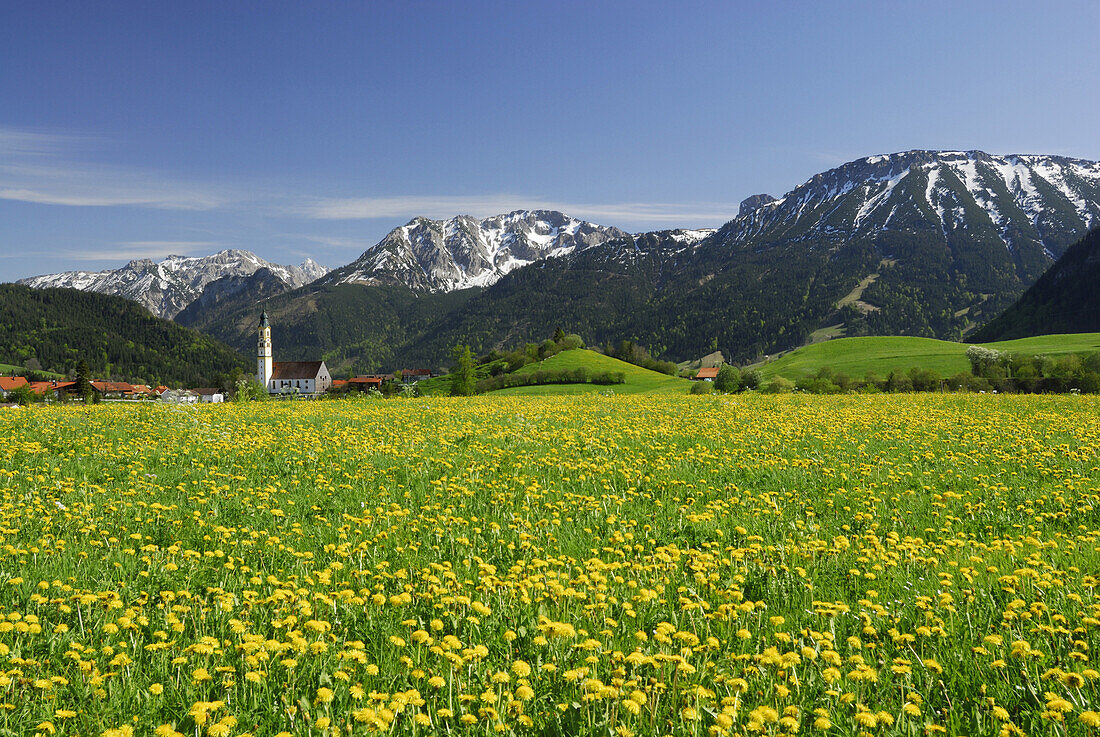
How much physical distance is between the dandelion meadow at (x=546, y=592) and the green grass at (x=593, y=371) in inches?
3042

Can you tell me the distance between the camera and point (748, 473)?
1084cm

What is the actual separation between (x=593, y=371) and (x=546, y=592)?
107m

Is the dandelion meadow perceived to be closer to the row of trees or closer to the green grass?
the green grass

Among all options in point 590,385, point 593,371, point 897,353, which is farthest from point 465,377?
point 897,353

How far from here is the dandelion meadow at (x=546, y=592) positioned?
3654 millimetres

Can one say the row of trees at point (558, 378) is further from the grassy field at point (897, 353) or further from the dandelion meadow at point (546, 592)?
the dandelion meadow at point (546, 592)

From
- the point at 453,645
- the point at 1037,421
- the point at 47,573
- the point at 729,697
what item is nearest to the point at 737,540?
the point at 729,697

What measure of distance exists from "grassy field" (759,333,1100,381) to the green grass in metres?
17.7

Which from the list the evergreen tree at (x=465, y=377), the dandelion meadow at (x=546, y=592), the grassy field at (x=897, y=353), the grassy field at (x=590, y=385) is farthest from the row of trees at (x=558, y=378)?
the dandelion meadow at (x=546, y=592)

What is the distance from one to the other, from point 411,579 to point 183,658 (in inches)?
86.2

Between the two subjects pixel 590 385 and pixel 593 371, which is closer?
pixel 590 385

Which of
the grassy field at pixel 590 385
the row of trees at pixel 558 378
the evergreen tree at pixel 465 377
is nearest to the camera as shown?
the evergreen tree at pixel 465 377

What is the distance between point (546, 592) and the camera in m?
5.34

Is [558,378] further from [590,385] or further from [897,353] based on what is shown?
[897,353]
